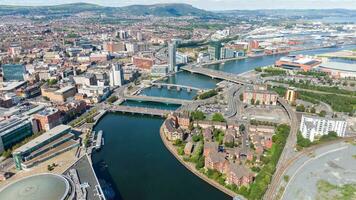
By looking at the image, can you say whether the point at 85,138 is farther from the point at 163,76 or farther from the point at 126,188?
the point at 163,76

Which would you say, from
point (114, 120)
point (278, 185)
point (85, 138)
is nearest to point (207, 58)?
point (114, 120)

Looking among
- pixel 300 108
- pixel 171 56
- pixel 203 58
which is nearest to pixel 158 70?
pixel 171 56

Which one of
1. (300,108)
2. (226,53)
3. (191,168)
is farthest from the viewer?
(226,53)

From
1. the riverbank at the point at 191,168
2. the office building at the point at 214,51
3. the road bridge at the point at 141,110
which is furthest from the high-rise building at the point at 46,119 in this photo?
the office building at the point at 214,51

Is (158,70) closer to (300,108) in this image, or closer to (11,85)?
(11,85)

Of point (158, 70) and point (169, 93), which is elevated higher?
point (158, 70)

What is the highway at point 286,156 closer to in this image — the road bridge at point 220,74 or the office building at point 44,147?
the road bridge at point 220,74

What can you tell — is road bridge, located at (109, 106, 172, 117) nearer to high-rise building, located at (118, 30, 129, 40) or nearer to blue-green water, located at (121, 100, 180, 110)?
blue-green water, located at (121, 100, 180, 110)
